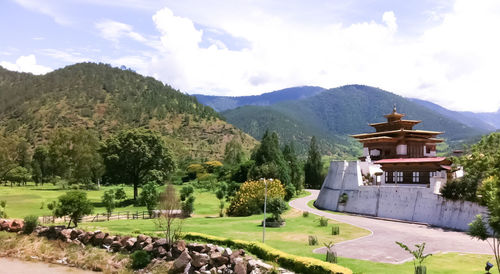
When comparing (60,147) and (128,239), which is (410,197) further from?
(60,147)

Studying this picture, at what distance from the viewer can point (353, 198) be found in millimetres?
57281

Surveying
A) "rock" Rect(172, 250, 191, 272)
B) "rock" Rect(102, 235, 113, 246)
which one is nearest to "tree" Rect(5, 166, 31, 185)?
"rock" Rect(102, 235, 113, 246)

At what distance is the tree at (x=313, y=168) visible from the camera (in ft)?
338

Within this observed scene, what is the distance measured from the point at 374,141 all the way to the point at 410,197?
72.0 feet

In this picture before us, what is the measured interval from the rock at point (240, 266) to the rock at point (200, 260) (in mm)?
2660

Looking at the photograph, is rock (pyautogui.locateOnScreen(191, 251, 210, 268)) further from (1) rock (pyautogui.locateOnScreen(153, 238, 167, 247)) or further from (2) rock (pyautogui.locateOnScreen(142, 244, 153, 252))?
(2) rock (pyautogui.locateOnScreen(142, 244, 153, 252))

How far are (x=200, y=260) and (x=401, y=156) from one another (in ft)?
161

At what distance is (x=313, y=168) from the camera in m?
105

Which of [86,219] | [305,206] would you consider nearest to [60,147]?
[86,219]

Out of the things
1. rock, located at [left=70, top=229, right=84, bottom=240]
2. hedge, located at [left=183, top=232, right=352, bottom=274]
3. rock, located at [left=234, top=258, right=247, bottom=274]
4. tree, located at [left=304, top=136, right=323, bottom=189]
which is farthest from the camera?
tree, located at [left=304, top=136, right=323, bottom=189]

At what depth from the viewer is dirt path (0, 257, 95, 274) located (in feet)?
104

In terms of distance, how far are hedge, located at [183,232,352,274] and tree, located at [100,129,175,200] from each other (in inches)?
1382

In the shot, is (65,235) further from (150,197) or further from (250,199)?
(250,199)

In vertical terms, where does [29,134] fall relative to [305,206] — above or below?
above
